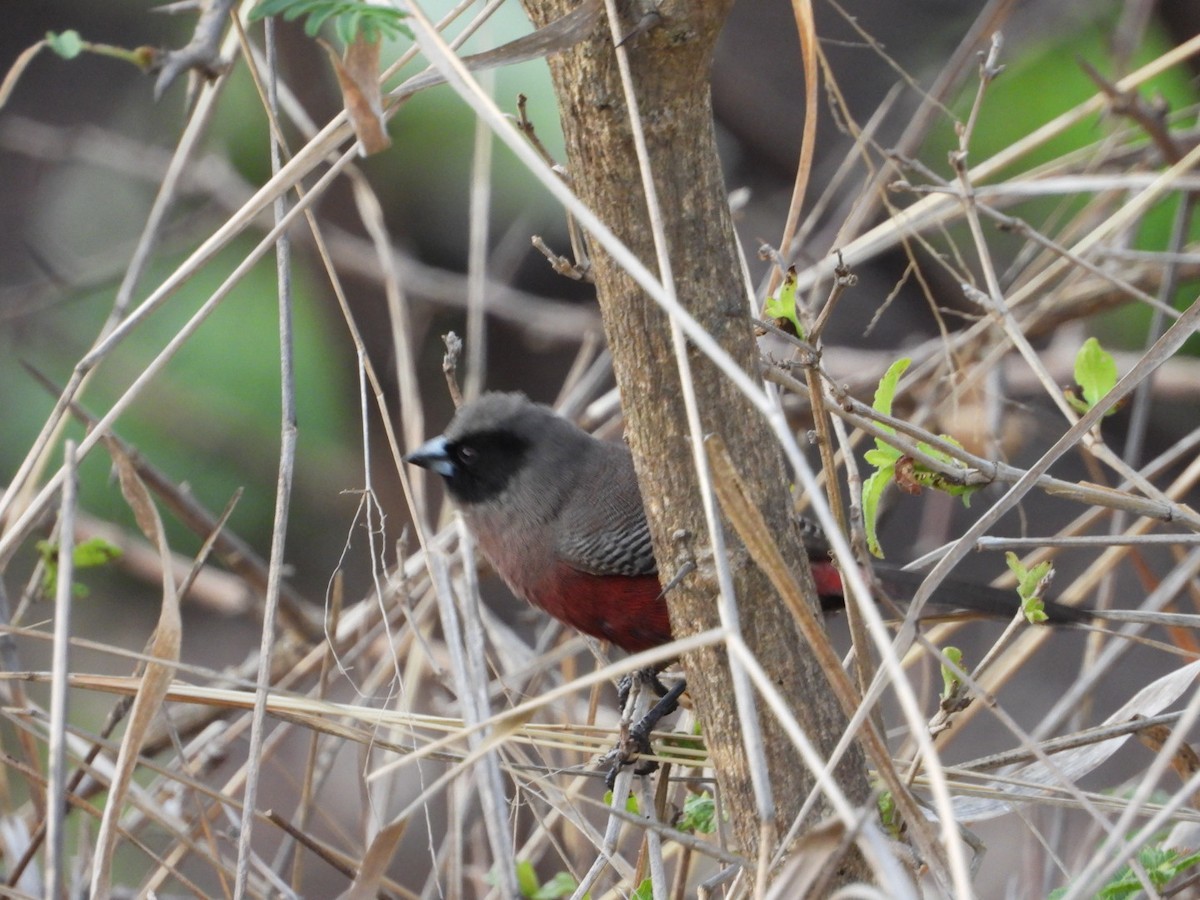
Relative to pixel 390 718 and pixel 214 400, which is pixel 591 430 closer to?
pixel 390 718

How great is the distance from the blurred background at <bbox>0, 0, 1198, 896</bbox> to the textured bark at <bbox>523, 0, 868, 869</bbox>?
11.3 ft

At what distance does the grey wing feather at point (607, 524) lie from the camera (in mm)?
3578

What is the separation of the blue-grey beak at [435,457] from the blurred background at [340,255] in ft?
6.07

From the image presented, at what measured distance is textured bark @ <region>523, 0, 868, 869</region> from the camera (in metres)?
1.89

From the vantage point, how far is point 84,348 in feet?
24.0

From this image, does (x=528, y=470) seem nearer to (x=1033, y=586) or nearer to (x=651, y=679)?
(x=651, y=679)

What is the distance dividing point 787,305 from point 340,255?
15.7 ft

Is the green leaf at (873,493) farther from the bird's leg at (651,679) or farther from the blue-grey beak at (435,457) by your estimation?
the blue-grey beak at (435,457)

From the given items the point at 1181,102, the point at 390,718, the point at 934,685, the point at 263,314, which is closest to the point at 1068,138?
the point at 1181,102

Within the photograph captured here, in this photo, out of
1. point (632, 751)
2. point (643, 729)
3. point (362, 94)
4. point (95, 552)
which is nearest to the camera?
point (362, 94)

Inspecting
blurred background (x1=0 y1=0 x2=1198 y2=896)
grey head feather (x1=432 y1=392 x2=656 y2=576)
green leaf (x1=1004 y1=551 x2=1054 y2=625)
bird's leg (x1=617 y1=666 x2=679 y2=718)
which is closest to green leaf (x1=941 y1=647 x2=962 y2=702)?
green leaf (x1=1004 y1=551 x2=1054 y2=625)

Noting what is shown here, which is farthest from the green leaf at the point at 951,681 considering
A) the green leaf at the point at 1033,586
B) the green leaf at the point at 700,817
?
the green leaf at the point at 700,817

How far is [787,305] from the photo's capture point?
213 centimetres

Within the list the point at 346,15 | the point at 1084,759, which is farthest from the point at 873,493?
the point at 346,15
